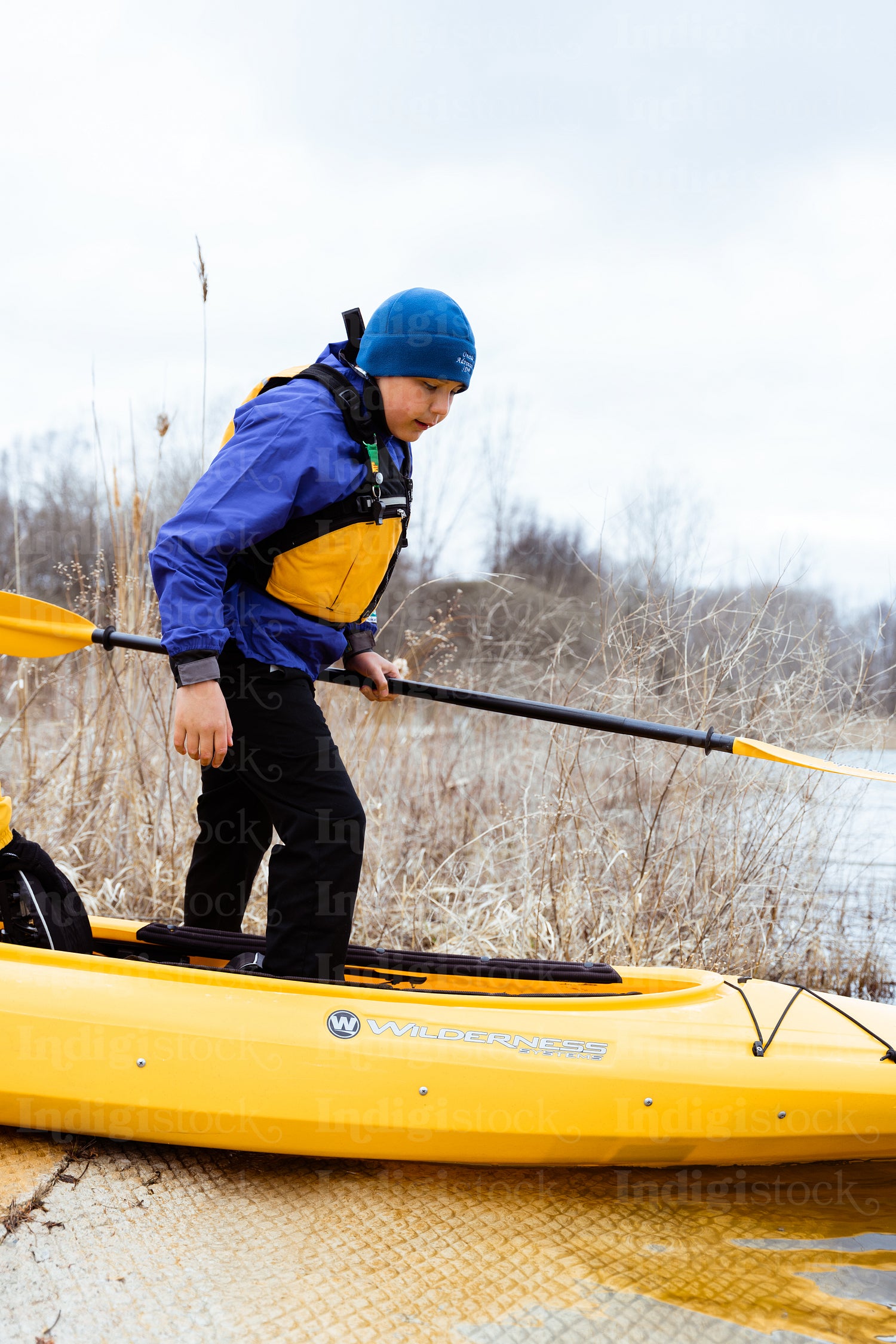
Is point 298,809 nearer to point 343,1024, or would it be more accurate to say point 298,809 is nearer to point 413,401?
point 343,1024

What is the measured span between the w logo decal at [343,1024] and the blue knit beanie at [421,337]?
122 centimetres

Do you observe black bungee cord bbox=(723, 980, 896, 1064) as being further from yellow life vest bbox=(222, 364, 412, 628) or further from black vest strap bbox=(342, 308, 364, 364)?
black vest strap bbox=(342, 308, 364, 364)

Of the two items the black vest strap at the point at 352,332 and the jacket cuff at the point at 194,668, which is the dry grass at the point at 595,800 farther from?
the jacket cuff at the point at 194,668

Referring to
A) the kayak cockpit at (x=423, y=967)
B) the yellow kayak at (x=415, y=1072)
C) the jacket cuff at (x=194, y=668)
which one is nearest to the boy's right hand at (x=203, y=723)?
the jacket cuff at (x=194, y=668)

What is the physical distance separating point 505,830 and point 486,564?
3810 millimetres

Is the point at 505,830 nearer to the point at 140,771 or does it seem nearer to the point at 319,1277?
the point at 140,771

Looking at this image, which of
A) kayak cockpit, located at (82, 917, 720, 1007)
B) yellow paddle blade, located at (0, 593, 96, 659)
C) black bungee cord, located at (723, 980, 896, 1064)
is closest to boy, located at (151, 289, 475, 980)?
kayak cockpit, located at (82, 917, 720, 1007)

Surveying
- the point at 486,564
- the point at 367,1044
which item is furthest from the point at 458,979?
the point at 486,564

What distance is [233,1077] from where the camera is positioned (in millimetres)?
1653

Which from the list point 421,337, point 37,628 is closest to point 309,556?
point 421,337

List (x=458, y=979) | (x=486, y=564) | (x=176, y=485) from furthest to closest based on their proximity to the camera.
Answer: (x=486, y=564)
(x=176, y=485)
(x=458, y=979)

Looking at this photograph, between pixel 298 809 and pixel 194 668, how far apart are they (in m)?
0.35

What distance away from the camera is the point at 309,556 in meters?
1.77

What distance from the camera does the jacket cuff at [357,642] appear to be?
2.22m
